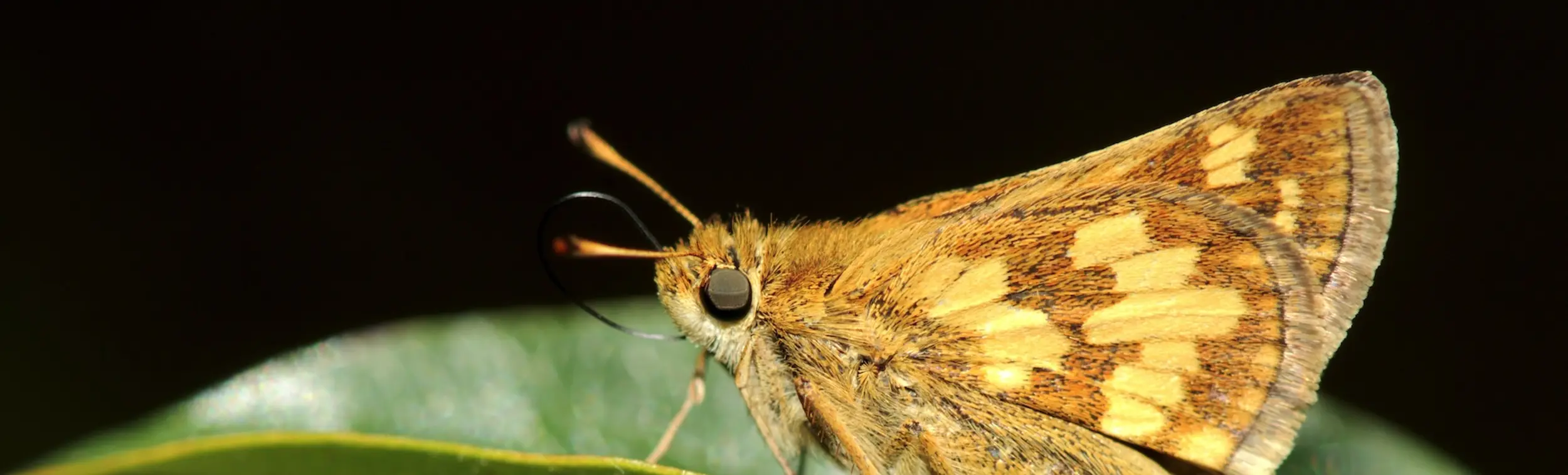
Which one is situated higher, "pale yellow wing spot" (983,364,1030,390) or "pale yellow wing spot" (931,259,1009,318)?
"pale yellow wing spot" (931,259,1009,318)

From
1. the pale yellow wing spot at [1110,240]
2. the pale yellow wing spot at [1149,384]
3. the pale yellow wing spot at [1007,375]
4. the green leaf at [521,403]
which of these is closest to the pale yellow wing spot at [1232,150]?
the pale yellow wing spot at [1110,240]

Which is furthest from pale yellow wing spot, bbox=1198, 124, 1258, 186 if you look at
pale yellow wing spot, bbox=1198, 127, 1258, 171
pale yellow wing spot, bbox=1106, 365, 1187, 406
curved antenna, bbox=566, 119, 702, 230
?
curved antenna, bbox=566, 119, 702, 230

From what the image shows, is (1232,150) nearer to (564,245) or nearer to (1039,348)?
(1039,348)

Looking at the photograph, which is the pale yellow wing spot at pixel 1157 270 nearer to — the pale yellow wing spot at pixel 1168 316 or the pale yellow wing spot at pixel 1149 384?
the pale yellow wing spot at pixel 1168 316

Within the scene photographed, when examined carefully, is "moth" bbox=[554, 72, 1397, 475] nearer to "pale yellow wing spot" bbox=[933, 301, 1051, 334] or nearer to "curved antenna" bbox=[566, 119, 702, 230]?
"pale yellow wing spot" bbox=[933, 301, 1051, 334]

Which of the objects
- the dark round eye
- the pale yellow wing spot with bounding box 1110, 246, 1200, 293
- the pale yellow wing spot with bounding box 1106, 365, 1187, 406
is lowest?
the pale yellow wing spot with bounding box 1106, 365, 1187, 406

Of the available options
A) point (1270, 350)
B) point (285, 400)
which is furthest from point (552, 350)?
point (1270, 350)
